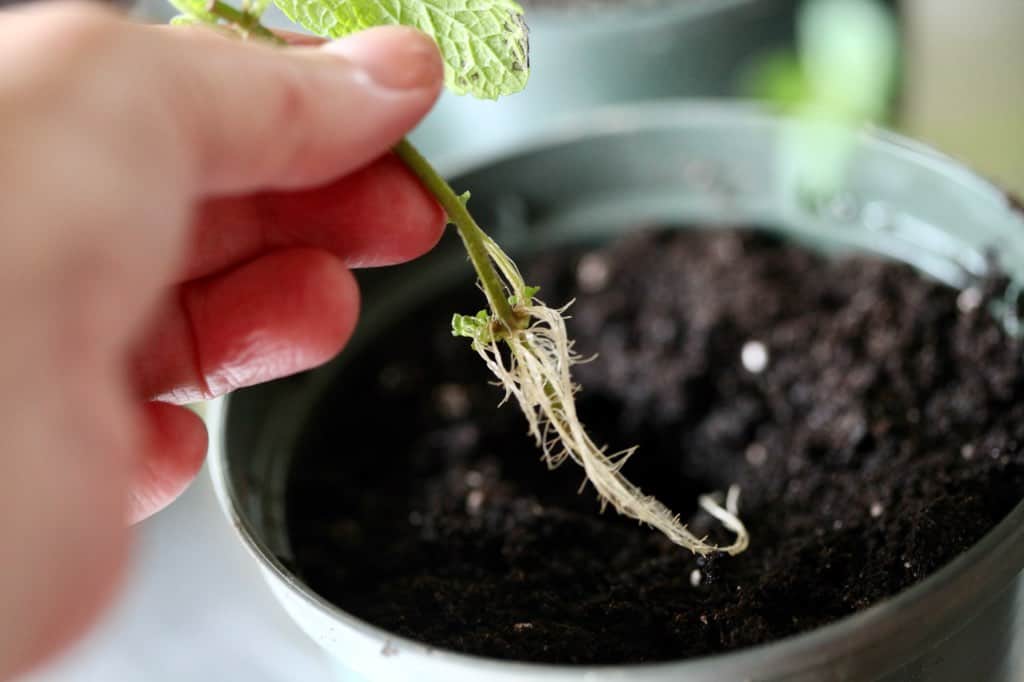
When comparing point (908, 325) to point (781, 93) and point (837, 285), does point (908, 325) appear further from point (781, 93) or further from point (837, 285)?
point (781, 93)

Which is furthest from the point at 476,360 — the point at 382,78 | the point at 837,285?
the point at 382,78

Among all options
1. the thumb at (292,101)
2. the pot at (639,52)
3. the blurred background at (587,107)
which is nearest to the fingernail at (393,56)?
the thumb at (292,101)

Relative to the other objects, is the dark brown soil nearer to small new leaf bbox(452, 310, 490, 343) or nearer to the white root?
the white root

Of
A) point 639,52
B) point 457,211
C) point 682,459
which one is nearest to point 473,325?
point 457,211

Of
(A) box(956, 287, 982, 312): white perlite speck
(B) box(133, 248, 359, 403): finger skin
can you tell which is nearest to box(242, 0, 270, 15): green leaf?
(B) box(133, 248, 359, 403): finger skin

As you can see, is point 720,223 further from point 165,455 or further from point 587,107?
point 165,455
